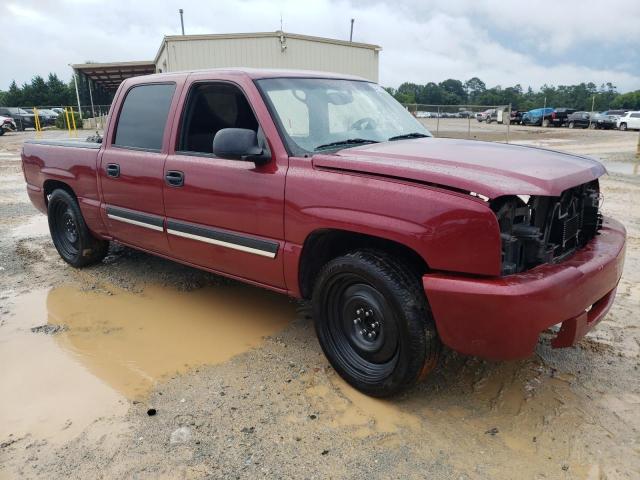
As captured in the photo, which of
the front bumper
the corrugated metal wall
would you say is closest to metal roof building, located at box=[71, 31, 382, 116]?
the corrugated metal wall

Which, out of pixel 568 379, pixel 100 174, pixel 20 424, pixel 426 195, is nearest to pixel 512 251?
pixel 426 195

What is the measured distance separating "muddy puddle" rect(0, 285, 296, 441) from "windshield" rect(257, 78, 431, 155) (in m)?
1.51

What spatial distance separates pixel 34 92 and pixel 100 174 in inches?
2708

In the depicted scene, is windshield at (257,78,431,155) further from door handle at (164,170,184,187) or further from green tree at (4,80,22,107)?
green tree at (4,80,22,107)

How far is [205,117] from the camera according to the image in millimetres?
4051

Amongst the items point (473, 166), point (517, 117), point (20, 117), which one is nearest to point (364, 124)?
point (473, 166)

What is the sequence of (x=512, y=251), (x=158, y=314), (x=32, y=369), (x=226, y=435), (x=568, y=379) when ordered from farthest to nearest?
(x=158, y=314)
(x=32, y=369)
(x=568, y=379)
(x=226, y=435)
(x=512, y=251)

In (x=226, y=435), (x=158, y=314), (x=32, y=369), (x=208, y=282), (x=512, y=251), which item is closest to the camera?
(x=512, y=251)

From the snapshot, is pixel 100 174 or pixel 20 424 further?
pixel 100 174

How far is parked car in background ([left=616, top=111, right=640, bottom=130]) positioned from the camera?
3409 centimetres

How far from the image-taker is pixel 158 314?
172 inches

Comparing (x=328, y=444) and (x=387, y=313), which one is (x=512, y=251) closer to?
(x=387, y=313)

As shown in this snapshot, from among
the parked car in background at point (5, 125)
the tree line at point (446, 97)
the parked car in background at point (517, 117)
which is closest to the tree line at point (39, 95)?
the tree line at point (446, 97)

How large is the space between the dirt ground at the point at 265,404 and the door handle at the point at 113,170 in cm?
111
